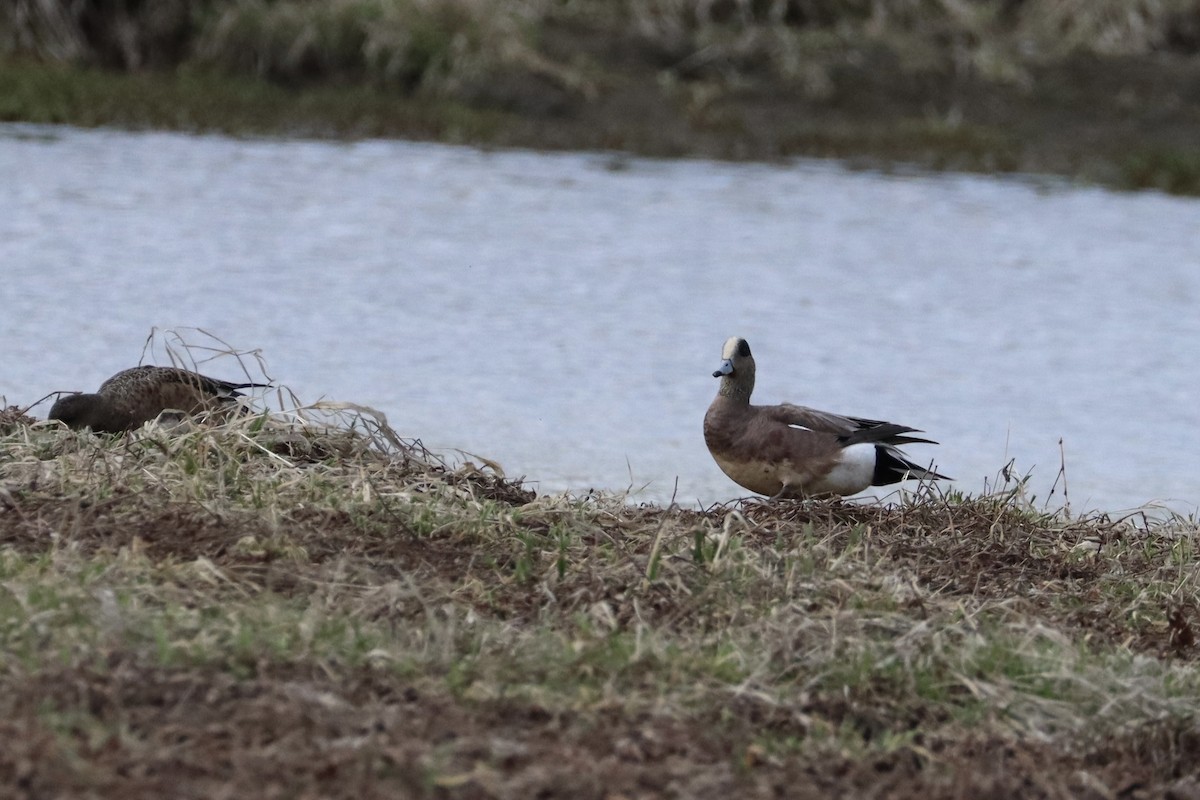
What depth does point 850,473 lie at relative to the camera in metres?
5.73

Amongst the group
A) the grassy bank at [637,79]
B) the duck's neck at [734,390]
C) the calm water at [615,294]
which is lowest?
the calm water at [615,294]

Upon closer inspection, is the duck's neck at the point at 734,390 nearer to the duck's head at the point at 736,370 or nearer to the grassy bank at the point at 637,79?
the duck's head at the point at 736,370

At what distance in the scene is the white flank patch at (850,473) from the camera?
571cm

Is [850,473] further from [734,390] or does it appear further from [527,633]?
[527,633]

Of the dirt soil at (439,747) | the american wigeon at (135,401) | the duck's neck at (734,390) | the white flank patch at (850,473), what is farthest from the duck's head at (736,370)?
the american wigeon at (135,401)

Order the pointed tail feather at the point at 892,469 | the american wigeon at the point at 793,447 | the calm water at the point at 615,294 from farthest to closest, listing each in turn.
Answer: the calm water at the point at 615,294
the pointed tail feather at the point at 892,469
the american wigeon at the point at 793,447

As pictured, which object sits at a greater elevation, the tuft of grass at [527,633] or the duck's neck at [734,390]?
the duck's neck at [734,390]

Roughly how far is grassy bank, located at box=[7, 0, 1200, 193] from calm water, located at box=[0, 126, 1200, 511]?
2.15ft

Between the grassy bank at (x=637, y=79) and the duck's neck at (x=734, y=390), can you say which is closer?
the duck's neck at (x=734, y=390)

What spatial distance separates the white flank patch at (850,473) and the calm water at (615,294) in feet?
2.06

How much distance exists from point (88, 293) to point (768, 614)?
5.58m

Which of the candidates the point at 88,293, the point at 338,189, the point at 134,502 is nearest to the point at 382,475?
the point at 134,502

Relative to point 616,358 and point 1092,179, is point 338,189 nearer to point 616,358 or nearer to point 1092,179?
point 616,358

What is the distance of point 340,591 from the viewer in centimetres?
442
